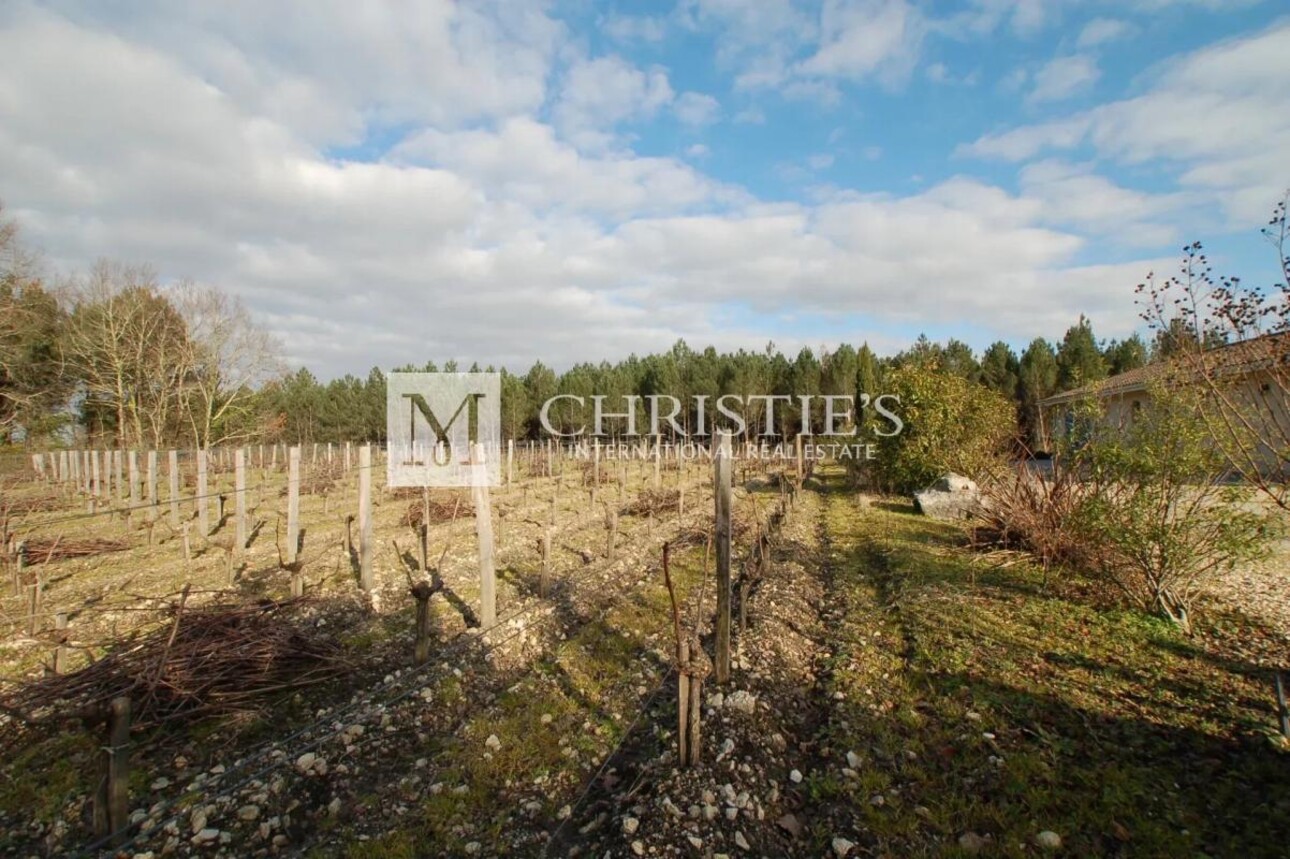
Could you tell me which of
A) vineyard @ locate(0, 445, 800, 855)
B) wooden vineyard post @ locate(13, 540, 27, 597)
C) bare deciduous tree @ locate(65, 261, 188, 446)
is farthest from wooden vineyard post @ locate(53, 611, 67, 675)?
bare deciduous tree @ locate(65, 261, 188, 446)

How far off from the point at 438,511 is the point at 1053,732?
12.7 m

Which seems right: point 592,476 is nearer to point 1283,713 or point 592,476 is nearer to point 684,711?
point 684,711

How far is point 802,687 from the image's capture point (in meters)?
4.86

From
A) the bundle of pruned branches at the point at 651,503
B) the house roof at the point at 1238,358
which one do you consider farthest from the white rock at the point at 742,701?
the bundle of pruned branches at the point at 651,503

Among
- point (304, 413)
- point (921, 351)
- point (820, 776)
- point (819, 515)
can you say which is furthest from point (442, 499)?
point (304, 413)

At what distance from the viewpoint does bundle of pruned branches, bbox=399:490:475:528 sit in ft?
43.0

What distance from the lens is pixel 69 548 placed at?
10539mm

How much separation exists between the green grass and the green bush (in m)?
8.23

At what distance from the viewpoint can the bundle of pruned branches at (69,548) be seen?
10156 millimetres

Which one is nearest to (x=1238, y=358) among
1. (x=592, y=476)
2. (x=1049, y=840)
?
(x=1049, y=840)

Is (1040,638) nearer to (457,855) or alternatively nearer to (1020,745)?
(1020,745)

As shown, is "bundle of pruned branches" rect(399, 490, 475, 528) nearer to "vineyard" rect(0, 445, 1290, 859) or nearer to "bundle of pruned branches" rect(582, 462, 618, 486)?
"vineyard" rect(0, 445, 1290, 859)

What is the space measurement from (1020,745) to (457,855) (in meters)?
3.62

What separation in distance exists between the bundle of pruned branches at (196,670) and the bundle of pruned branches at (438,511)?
305 inches
